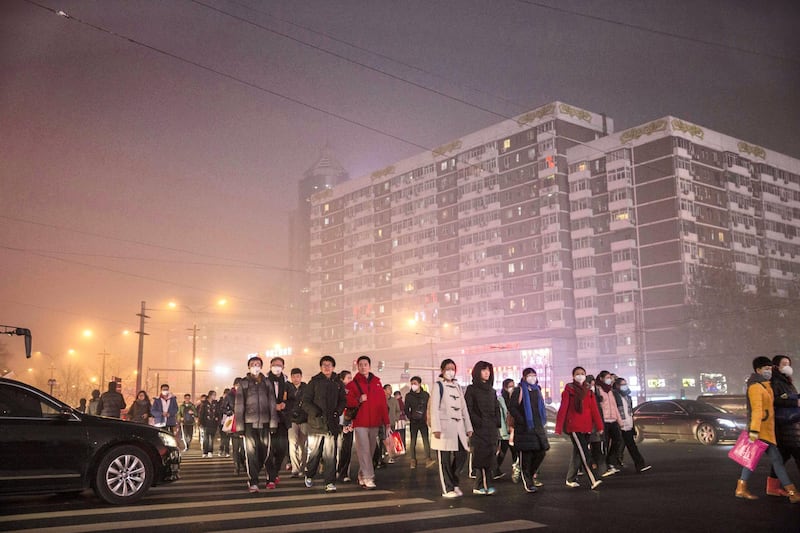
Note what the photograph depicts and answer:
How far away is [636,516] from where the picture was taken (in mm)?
8461

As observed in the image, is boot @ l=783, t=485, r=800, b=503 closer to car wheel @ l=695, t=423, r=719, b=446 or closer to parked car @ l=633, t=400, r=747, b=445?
parked car @ l=633, t=400, r=747, b=445

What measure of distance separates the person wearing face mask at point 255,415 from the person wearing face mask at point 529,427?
3954 millimetres

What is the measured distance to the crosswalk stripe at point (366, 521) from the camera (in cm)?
756

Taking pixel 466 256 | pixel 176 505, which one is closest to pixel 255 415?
pixel 176 505

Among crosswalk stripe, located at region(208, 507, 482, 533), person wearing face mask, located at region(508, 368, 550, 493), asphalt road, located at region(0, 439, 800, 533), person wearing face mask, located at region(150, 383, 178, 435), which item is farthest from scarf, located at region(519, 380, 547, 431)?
person wearing face mask, located at region(150, 383, 178, 435)

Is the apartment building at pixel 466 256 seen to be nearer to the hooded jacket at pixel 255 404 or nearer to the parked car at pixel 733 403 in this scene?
the parked car at pixel 733 403

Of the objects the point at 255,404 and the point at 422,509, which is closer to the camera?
the point at 422,509

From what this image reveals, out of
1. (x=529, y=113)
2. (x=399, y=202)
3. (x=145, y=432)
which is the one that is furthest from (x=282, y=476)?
(x=399, y=202)

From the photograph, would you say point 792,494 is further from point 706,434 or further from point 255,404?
point 706,434

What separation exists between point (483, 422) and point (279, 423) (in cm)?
338

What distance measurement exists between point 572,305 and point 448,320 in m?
21.0

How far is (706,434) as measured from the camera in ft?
77.0

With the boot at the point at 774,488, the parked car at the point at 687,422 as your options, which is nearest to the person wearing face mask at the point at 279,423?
the boot at the point at 774,488

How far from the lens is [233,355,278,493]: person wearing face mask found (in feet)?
37.0
